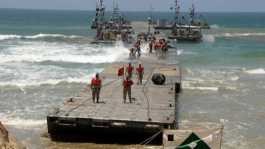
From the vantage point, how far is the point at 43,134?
20.8 m

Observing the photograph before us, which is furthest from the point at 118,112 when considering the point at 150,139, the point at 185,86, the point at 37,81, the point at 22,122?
the point at 37,81

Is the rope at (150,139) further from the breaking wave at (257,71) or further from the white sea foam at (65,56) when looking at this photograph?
the white sea foam at (65,56)

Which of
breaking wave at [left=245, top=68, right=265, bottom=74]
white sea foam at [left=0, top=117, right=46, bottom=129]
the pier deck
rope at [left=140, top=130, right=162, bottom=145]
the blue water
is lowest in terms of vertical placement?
breaking wave at [left=245, top=68, right=265, bottom=74]

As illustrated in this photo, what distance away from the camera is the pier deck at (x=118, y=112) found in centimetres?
1956

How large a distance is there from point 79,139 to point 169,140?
32.0 feet

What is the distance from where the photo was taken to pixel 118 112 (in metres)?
20.9

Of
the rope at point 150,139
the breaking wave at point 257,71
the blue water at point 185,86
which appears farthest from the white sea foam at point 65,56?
the rope at point 150,139

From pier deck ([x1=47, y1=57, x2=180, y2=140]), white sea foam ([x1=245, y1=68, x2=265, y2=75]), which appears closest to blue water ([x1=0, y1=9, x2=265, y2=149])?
white sea foam ([x1=245, y1=68, x2=265, y2=75])

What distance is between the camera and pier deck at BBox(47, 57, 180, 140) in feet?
64.2

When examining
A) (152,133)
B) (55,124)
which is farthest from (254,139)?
(55,124)

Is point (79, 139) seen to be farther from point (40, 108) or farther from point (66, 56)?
point (66, 56)

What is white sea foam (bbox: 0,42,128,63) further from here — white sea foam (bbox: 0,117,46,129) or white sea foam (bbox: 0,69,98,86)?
white sea foam (bbox: 0,117,46,129)

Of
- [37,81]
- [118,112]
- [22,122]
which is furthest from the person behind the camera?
[37,81]

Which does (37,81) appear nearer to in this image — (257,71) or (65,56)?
(65,56)
